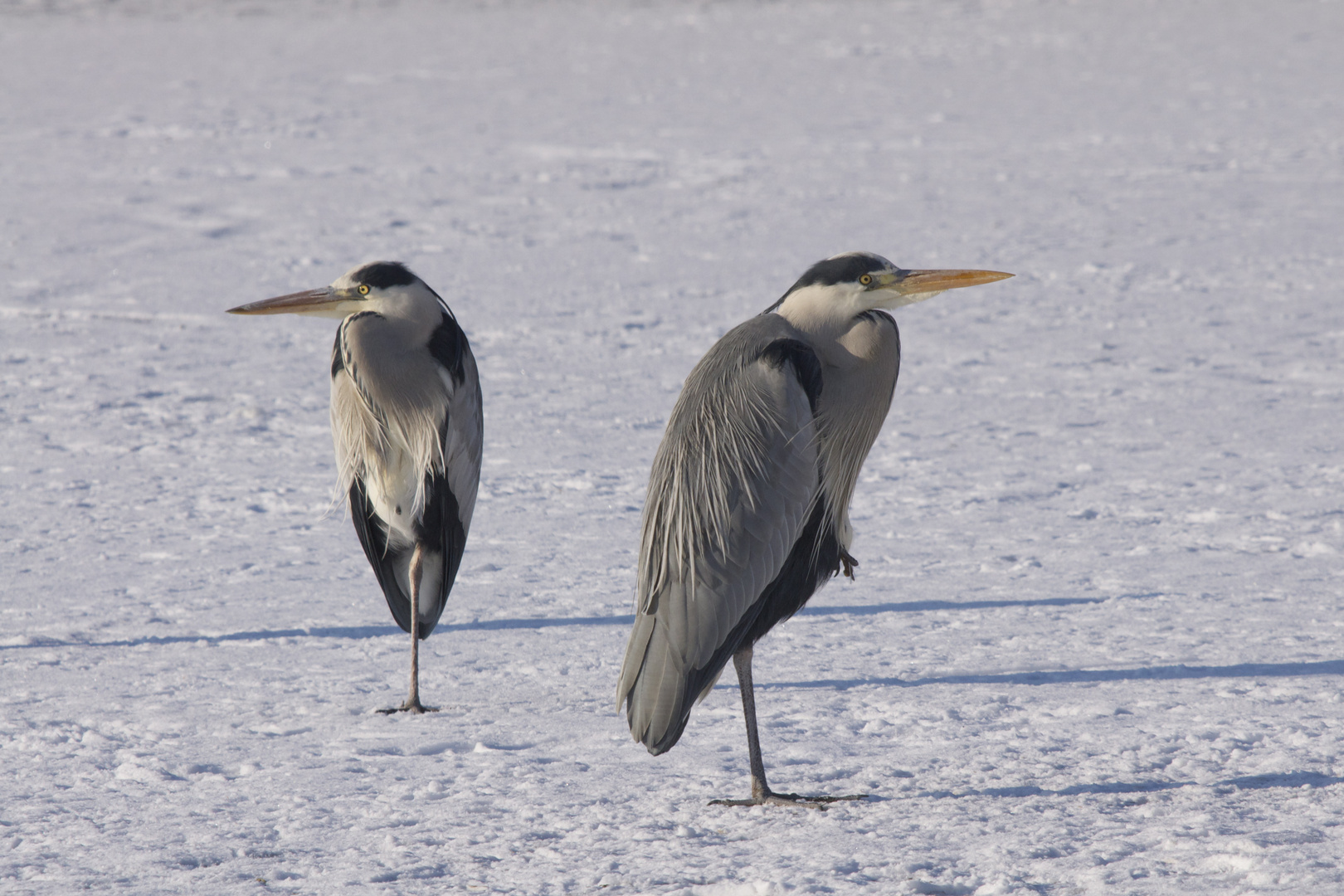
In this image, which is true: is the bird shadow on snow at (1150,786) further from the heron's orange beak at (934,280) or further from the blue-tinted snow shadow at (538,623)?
the blue-tinted snow shadow at (538,623)

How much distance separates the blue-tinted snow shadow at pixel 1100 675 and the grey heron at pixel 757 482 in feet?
1.95

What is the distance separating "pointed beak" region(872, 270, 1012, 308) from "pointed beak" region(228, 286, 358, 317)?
1.61 meters

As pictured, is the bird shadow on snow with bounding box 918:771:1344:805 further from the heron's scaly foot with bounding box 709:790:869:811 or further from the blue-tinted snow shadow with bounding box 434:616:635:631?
the blue-tinted snow shadow with bounding box 434:616:635:631

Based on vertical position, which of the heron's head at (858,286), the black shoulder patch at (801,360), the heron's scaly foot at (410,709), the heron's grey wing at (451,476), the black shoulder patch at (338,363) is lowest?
the heron's scaly foot at (410,709)

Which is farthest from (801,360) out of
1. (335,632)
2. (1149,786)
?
(335,632)

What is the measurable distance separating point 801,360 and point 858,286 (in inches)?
9.1

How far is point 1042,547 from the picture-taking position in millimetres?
5062

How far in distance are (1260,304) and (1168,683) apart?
5.31 metres

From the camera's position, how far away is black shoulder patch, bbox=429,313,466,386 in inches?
161

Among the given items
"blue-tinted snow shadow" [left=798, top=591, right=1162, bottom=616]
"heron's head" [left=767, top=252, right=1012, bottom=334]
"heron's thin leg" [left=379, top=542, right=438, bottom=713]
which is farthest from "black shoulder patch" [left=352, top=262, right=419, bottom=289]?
"blue-tinted snow shadow" [left=798, top=591, right=1162, bottom=616]

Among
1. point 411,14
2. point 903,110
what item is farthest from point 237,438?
point 411,14

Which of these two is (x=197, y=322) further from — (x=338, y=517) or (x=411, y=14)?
(x=411, y=14)

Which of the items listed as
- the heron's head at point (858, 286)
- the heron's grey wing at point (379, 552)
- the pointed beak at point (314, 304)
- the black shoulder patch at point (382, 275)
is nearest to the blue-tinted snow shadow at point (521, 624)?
the heron's grey wing at point (379, 552)

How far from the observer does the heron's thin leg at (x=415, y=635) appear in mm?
3771
